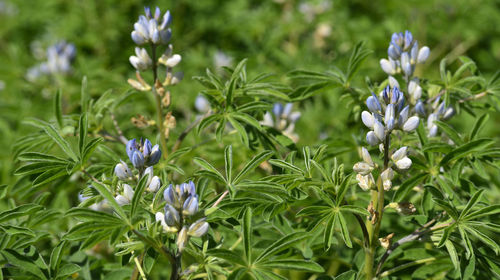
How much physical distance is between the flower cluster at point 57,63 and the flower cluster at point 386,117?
3432mm

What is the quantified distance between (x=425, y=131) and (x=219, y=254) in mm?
1213

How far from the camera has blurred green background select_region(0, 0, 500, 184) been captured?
14.7ft

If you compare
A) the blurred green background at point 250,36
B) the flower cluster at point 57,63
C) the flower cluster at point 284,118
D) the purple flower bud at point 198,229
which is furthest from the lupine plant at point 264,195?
the flower cluster at point 57,63

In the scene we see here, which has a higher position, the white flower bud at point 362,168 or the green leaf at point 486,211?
the white flower bud at point 362,168

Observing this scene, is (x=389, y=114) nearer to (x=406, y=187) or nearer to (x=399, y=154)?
(x=399, y=154)

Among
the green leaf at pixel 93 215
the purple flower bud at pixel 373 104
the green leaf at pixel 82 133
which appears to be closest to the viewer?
the green leaf at pixel 93 215

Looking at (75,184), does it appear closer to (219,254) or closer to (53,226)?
→ (53,226)

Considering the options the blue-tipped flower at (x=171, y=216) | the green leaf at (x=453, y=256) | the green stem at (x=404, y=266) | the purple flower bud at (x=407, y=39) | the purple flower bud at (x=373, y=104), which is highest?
the purple flower bud at (x=407, y=39)

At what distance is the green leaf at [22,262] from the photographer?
2.02 meters

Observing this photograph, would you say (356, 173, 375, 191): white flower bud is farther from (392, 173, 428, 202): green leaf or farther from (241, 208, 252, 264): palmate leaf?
(241, 208, 252, 264): palmate leaf

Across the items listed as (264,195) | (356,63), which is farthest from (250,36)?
(264,195)

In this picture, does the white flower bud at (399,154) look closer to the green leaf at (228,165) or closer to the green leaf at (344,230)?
the green leaf at (344,230)

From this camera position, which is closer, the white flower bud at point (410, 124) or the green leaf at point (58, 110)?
the white flower bud at point (410, 124)

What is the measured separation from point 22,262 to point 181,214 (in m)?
0.75
